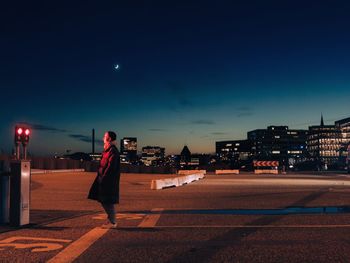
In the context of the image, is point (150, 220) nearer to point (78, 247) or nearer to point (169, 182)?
point (78, 247)

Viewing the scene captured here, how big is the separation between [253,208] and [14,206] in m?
7.42

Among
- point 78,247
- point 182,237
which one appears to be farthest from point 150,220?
point 78,247

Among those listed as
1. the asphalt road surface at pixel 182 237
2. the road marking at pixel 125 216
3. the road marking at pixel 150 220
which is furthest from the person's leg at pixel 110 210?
the road marking at pixel 125 216

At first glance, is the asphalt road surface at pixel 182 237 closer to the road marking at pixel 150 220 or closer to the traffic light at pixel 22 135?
the road marking at pixel 150 220

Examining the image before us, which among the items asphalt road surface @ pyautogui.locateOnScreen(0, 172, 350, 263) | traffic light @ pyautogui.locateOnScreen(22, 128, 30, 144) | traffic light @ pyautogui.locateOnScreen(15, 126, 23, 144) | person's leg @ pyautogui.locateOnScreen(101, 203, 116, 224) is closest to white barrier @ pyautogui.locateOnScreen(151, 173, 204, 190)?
asphalt road surface @ pyautogui.locateOnScreen(0, 172, 350, 263)

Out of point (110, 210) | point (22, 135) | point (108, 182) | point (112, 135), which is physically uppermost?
point (22, 135)

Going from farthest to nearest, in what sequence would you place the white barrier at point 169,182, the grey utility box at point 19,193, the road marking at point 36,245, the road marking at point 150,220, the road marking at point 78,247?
1. the white barrier at point 169,182
2. the road marking at point 150,220
3. the grey utility box at point 19,193
4. the road marking at point 36,245
5. the road marking at point 78,247

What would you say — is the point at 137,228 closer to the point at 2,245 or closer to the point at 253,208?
the point at 2,245

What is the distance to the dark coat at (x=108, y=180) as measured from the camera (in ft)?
32.8

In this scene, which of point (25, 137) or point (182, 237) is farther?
point (25, 137)

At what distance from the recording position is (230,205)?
16.2 meters

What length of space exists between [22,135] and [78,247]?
4050mm

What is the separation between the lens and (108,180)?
10.0 metres

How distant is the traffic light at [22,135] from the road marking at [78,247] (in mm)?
2719
